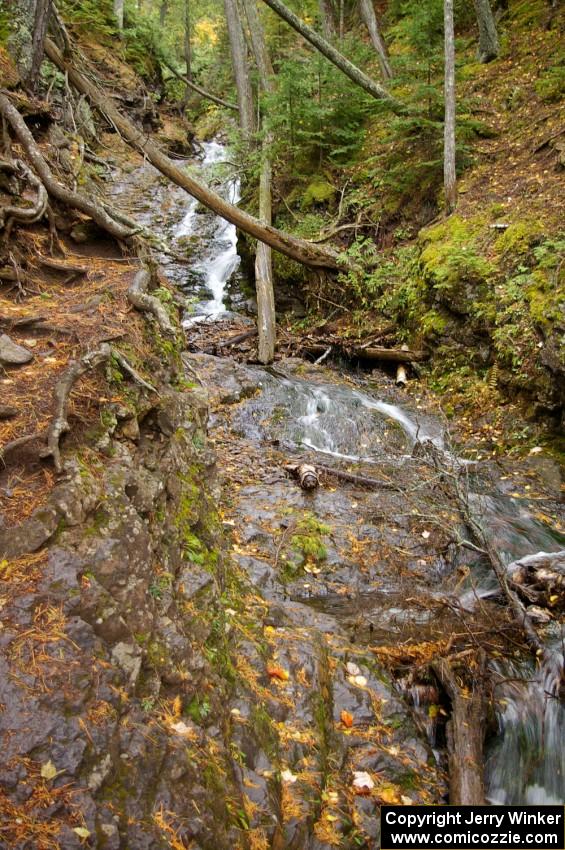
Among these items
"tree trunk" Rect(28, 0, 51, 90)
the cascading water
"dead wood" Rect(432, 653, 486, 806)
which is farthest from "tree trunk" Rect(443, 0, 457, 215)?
"dead wood" Rect(432, 653, 486, 806)

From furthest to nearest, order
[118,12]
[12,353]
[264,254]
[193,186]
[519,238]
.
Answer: [118,12] < [264,254] < [193,186] < [519,238] < [12,353]

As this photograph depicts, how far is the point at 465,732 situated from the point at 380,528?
→ 259cm

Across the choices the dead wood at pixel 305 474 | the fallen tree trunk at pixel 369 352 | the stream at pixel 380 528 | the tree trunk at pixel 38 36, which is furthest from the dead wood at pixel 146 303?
the fallen tree trunk at pixel 369 352

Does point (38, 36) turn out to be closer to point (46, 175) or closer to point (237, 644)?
point (46, 175)

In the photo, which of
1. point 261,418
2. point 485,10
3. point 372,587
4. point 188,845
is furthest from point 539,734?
point 485,10

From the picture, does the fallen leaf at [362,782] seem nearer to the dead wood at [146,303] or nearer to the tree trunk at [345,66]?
the dead wood at [146,303]

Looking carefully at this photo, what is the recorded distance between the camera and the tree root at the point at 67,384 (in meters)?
2.74

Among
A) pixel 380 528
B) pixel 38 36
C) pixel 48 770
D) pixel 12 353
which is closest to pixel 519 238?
pixel 380 528

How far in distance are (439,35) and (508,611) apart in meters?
13.6

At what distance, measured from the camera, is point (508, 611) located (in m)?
4.39

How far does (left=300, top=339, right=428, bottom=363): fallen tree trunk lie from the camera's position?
31.5 ft

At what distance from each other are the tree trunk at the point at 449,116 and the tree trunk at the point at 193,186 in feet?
8.58

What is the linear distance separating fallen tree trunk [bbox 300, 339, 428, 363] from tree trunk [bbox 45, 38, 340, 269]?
6.33 feet

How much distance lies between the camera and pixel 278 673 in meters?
3.55
